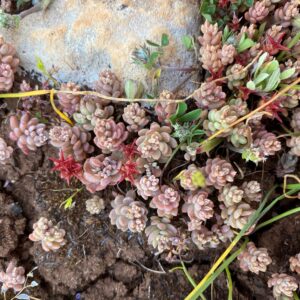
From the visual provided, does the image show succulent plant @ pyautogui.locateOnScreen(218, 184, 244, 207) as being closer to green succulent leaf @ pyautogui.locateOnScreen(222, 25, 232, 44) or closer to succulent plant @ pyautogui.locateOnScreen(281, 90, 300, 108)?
succulent plant @ pyautogui.locateOnScreen(281, 90, 300, 108)

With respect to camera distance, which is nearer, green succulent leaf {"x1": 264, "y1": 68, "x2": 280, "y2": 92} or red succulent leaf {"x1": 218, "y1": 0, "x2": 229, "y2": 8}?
green succulent leaf {"x1": 264, "y1": 68, "x2": 280, "y2": 92}

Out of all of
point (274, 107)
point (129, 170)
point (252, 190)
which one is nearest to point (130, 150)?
point (129, 170)

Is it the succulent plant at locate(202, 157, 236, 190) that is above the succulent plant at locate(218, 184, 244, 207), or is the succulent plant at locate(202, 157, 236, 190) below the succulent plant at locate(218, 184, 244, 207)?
above

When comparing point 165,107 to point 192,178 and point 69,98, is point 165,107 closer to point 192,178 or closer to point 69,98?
point 192,178

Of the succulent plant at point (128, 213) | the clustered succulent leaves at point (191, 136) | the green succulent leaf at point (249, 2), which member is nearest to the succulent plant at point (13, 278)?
the clustered succulent leaves at point (191, 136)

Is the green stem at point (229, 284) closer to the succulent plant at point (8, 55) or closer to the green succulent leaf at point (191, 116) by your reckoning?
the green succulent leaf at point (191, 116)

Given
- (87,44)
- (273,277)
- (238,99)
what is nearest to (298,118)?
(238,99)

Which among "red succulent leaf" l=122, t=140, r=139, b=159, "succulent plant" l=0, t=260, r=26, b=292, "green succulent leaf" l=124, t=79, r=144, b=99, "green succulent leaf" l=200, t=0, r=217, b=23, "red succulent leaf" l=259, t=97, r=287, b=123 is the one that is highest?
"green succulent leaf" l=200, t=0, r=217, b=23

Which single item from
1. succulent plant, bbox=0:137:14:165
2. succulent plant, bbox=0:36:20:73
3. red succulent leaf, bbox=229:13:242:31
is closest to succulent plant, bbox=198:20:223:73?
red succulent leaf, bbox=229:13:242:31
